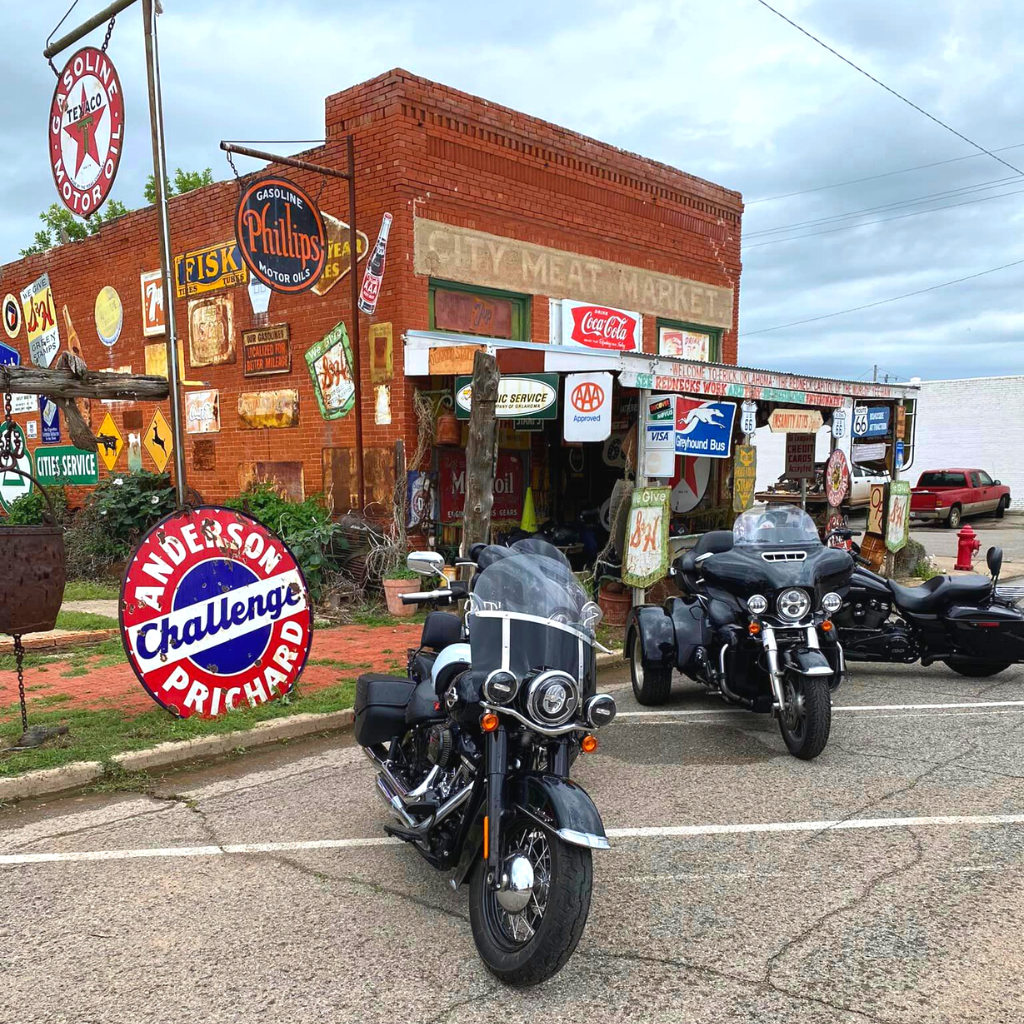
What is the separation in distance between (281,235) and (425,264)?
187 cm

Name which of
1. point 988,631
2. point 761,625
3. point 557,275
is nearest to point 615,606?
point 988,631

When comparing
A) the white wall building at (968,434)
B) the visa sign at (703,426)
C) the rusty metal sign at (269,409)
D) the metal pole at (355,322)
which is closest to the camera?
the visa sign at (703,426)

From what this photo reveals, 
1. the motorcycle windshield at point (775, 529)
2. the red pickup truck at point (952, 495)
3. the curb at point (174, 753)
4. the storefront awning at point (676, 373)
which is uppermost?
the storefront awning at point (676, 373)

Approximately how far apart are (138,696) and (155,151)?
415cm

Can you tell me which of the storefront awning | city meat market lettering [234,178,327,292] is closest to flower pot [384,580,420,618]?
the storefront awning

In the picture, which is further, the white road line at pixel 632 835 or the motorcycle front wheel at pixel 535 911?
the white road line at pixel 632 835

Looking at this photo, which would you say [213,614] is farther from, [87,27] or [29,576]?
[87,27]

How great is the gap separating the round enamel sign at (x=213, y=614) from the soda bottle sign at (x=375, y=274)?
6.12 m

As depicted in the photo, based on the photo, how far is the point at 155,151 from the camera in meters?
6.86

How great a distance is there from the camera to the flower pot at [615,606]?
33.9ft

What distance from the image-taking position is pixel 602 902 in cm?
384

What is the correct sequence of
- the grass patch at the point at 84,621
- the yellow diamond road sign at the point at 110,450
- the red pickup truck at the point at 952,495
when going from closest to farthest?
1. the grass patch at the point at 84,621
2. the yellow diamond road sign at the point at 110,450
3. the red pickup truck at the point at 952,495

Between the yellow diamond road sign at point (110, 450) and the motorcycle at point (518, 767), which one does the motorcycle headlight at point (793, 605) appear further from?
the yellow diamond road sign at point (110, 450)

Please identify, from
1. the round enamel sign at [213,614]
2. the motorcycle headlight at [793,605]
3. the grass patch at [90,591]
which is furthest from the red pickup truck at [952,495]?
the round enamel sign at [213,614]
